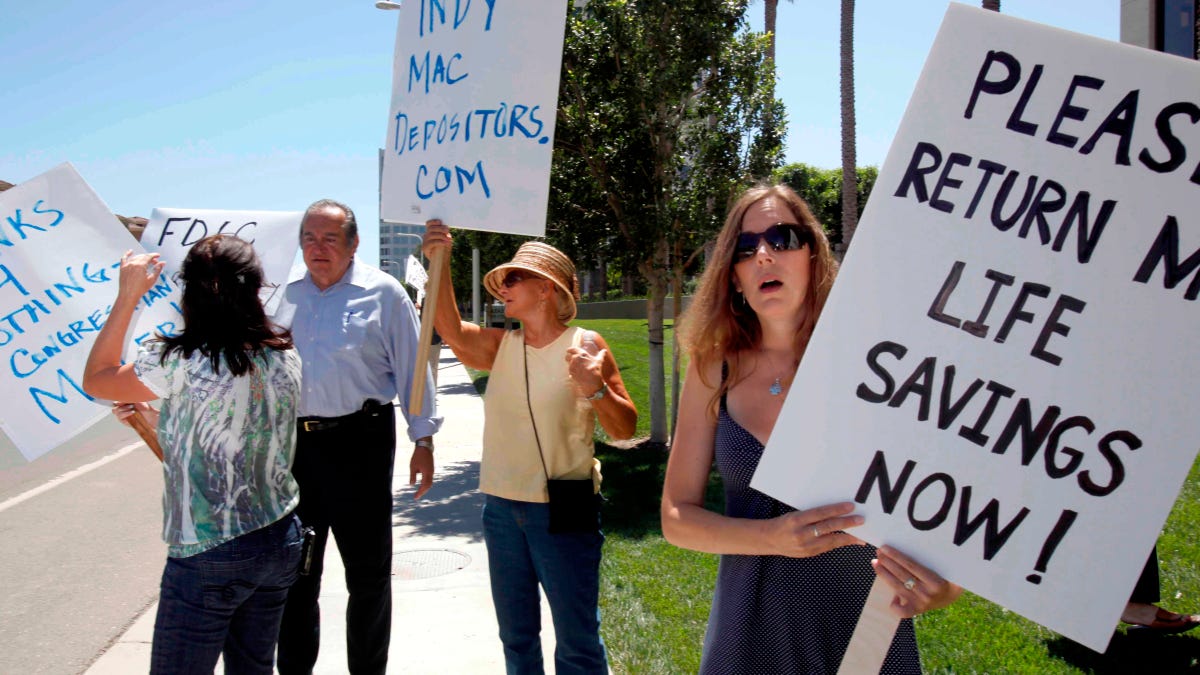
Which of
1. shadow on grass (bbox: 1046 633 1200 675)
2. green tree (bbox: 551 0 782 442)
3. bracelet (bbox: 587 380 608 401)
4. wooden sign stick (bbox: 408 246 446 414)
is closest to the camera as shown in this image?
wooden sign stick (bbox: 408 246 446 414)

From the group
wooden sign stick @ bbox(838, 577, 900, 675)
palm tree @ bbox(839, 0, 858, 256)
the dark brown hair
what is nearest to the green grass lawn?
the dark brown hair

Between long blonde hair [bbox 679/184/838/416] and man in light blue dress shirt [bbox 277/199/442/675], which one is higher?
long blonde hair [bbox 679/184/838/416]

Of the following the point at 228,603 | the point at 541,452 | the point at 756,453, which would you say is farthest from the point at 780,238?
the point at 228,603

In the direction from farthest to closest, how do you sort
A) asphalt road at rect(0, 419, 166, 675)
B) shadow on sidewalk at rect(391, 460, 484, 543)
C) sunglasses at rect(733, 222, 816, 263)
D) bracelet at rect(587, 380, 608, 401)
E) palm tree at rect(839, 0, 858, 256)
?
1. palm tree at rect(839, 0, 858, 256)
2. shadow on sidewalk at rect(391, 460, 484, 543)
3. asphalt road at rect(0, 419, 166, 675)
4. bracelet at rect(587, 380, 608, 401)
5. sunglasses at rect(733, 222, 816, 263)

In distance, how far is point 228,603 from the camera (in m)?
2.45

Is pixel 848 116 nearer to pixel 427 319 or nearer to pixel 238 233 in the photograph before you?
pixel 238 233

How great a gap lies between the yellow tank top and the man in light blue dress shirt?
0.47m

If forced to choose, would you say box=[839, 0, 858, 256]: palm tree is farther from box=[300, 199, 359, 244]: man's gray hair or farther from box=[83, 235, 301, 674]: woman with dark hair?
box=[83, 235, 301, 674]: woman with dark hair

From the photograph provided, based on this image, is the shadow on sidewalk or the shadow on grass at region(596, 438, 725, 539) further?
the shadow on sidewalk

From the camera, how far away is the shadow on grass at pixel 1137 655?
12.1 ft

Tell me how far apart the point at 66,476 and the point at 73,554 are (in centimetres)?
330

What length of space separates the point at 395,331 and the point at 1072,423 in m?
2.68

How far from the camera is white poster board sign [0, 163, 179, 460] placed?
318 cm

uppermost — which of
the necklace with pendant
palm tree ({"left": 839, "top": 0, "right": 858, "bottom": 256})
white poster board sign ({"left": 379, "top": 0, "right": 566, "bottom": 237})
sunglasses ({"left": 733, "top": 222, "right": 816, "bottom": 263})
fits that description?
palm tree ({"left": 839, "top": 0, "right": 858, "bottom": 256})
